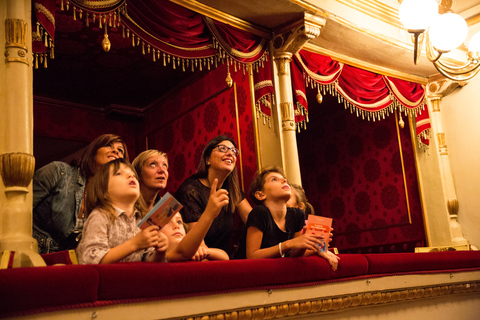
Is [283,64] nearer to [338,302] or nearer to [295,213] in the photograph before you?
[295,213]

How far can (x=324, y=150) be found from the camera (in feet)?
25.2

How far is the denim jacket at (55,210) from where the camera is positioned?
2.78 metres

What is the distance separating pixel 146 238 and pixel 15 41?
1.55m

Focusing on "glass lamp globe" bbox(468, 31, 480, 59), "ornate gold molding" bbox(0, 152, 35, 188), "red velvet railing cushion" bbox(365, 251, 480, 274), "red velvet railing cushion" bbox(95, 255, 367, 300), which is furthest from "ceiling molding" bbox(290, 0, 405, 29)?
"ornate gold molding" bbox(0, 152, 35, 188)

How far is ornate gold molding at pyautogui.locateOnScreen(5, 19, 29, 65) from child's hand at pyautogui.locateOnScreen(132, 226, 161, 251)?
4.70 feet

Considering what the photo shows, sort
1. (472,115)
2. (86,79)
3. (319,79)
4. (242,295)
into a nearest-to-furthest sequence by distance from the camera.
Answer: (242,295), (319,79), (472,115), (86,79)

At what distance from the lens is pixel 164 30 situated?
11.2 feet

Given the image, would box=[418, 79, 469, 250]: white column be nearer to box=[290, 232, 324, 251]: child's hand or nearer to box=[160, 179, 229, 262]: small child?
box=[290, 232, 324, 251]: child's hand

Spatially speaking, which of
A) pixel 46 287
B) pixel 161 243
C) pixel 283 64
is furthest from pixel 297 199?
pixel 46 287

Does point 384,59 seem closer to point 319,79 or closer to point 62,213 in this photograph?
point 319,79

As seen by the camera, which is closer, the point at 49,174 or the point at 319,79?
the point at 49,174

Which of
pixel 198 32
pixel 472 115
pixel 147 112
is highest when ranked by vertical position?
pixel 147 112

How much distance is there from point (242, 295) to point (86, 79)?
4.56m

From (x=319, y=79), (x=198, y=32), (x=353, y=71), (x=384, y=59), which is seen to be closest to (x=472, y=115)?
(x=384, y=59)
